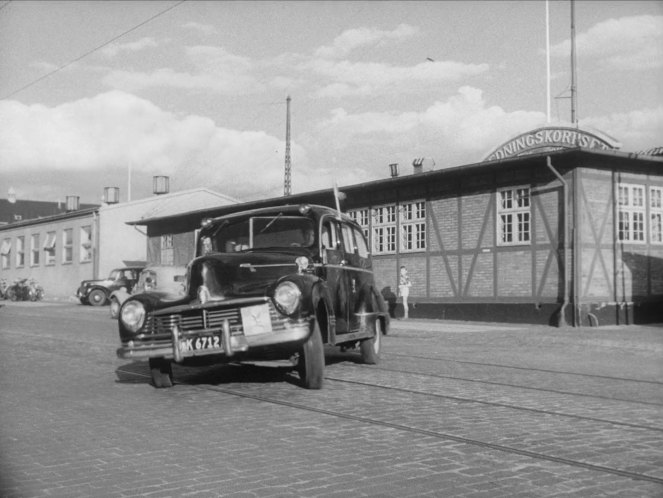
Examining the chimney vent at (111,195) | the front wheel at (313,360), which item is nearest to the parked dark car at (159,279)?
the front wheel at (313,360)

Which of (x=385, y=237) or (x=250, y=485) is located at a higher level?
(x=385, y=237)

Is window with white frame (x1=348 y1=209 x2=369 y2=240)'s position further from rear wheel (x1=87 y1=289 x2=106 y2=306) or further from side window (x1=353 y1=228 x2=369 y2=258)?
side window (x1=353 y1=228 x2=369 y2=258)

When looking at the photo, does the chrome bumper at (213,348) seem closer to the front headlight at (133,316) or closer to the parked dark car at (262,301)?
the parked dark car at (262,301)

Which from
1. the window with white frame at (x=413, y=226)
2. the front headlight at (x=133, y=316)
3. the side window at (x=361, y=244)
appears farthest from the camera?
the window with white frame at (x=413, y=226)

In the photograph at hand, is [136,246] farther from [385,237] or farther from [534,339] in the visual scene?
[534,339]

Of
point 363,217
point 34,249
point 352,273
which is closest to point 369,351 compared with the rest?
point 352,273

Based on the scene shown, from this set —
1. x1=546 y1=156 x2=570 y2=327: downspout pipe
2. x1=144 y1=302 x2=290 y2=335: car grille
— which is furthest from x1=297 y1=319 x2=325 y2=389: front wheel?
x1=546 y1=156 x2=570 y2=327: downspout pipe

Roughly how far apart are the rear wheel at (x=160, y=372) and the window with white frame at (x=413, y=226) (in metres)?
16.4

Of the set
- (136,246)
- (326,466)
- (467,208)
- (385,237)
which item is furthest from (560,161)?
(136,246)

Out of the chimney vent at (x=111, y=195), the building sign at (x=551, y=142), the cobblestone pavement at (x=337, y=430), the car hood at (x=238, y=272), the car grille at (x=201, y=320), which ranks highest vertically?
the chimney vent at (x=111, y=195)

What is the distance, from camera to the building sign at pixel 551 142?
20.8m

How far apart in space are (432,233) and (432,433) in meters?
18.2

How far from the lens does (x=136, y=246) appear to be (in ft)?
145

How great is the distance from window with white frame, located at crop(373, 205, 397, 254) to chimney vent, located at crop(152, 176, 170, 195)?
25.4 metres
